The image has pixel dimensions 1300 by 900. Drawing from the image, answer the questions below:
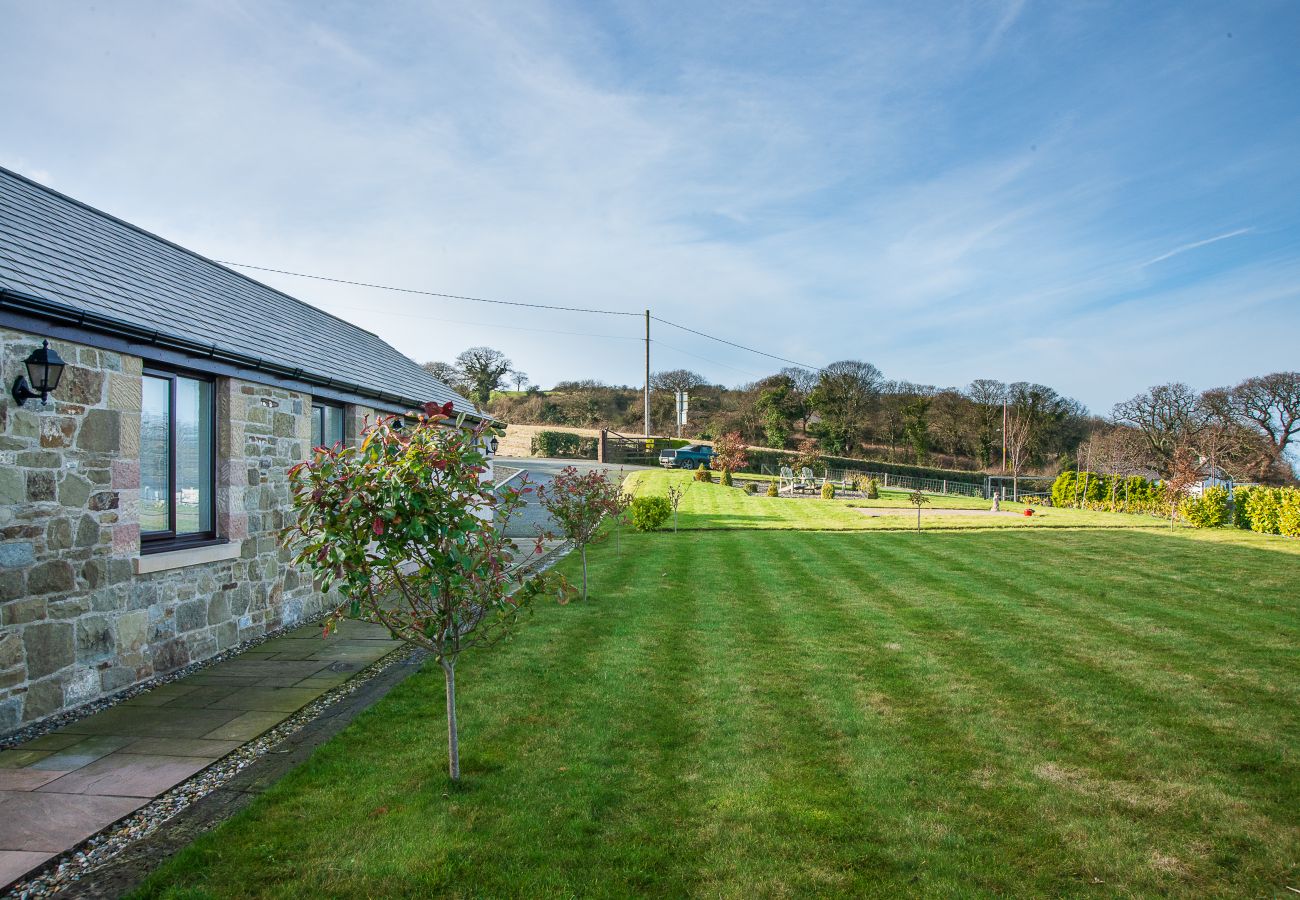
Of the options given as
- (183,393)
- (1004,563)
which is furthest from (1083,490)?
(183,393)

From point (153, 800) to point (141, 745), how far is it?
943 mm

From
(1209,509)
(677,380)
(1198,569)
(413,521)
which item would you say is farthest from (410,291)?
(677,380)

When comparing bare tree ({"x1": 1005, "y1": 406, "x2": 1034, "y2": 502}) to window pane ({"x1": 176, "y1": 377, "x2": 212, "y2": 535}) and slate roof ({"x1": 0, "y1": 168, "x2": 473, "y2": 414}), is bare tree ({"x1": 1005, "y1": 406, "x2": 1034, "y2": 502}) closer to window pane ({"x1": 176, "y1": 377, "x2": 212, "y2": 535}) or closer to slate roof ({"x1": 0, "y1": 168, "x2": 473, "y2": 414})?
slate roof ({"x1": 0, "y1": 168, "x2": 473, "y2": 414})

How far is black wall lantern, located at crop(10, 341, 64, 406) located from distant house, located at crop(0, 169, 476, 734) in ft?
0.23

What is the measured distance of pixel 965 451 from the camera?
150 feet

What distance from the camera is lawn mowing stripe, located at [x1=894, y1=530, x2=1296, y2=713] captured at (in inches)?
214

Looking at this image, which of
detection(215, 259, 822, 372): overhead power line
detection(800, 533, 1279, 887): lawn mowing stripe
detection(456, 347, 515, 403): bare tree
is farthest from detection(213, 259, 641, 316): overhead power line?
detection(456, 347, 515, 403): bare tree

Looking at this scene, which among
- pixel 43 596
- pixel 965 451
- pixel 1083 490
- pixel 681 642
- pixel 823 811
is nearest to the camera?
pixel 823 811

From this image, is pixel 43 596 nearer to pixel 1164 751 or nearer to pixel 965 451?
pixel 1164 751

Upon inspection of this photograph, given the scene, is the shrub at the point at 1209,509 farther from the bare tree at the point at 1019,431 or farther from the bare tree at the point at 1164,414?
the bare tree at the point at 1019,431

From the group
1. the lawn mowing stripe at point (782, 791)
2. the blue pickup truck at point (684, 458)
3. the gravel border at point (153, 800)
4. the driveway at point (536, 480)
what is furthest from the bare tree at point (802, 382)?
the gravel border at point (153, 800)

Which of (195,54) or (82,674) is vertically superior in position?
(195,54)

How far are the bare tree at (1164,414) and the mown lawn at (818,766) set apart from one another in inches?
1221

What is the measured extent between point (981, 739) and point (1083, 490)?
88.1 ft
